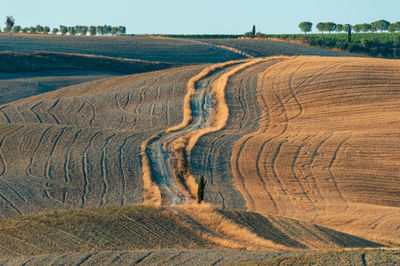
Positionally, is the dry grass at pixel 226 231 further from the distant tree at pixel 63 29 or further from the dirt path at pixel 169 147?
the distant tree at pixel 63 29

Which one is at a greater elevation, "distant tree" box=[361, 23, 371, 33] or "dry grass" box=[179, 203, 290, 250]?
"distant tree" box=[361, 23, 371, 33]

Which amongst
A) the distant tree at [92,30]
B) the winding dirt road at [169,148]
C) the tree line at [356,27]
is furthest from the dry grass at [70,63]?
the tree line at [356,27]

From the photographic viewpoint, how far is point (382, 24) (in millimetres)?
148625

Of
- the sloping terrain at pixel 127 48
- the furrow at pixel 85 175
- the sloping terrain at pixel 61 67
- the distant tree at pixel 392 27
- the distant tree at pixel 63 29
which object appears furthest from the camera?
the distant tree at pixel 392 27

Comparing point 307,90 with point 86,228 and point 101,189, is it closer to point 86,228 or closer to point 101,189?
point 101,189

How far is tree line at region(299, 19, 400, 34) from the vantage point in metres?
148

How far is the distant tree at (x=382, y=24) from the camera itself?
148 meters

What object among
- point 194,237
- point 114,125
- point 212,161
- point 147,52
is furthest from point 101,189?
point 147,52

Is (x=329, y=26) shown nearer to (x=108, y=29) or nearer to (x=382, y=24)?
(x=382, y=24)

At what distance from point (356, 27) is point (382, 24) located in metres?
7.89

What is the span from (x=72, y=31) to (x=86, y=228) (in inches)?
4648

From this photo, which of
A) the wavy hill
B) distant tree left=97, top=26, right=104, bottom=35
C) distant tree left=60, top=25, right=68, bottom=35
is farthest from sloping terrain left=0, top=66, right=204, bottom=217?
distant tree left=97, top=26, right=104, bottom=35

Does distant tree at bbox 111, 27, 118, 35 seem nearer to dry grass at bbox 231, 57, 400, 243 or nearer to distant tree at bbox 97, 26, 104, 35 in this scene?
distant tree at bbox 97, 26, 104, 35

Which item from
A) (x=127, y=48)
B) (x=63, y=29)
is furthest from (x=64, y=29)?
(x=127, y=48)
